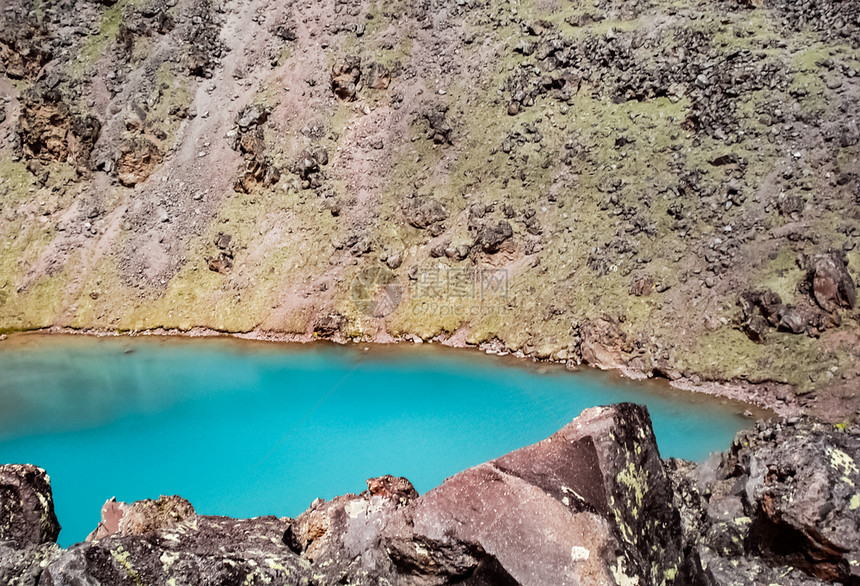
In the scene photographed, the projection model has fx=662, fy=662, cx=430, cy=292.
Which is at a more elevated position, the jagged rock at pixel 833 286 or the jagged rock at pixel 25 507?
the jagged rock at pixel 25 507

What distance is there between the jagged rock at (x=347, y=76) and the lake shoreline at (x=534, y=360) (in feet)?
53.5

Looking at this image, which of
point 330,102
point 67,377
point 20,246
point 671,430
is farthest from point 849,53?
point 20,246

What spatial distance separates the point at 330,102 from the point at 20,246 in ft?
69.6

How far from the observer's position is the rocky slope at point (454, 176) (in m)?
29.0

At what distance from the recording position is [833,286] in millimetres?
26062

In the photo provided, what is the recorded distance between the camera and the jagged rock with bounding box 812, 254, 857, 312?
25984mm

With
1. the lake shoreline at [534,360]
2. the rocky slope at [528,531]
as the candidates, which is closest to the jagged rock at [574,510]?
the rocky slope at [528,531]

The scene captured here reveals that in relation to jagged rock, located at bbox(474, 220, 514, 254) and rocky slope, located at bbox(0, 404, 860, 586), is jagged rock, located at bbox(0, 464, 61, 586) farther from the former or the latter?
jagged rock, located at bbox(474, 220, 514, 254)

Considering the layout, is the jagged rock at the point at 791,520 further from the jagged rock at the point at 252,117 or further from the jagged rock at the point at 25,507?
the jagged rock at the point at 252,117

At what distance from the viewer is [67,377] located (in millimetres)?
32906

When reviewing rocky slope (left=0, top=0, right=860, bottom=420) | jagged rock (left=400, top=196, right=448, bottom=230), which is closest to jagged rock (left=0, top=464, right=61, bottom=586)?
rocky slope (left=0, top=0, right=860, bottom=420)

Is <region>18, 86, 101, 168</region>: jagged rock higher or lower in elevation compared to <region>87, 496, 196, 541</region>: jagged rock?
higher

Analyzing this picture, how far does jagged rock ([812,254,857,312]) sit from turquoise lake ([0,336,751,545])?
5.63 m

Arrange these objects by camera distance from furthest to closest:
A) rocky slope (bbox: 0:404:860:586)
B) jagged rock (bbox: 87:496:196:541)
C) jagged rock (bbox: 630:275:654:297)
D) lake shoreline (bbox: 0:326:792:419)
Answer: jagged rock (bbox: 630:275:654:297) → lake shoreline (bbox: 0:326:792:419) → jagged rock (bbox: 87:496:196:541) → rocky slope (bbox: 0:404:860:586)
